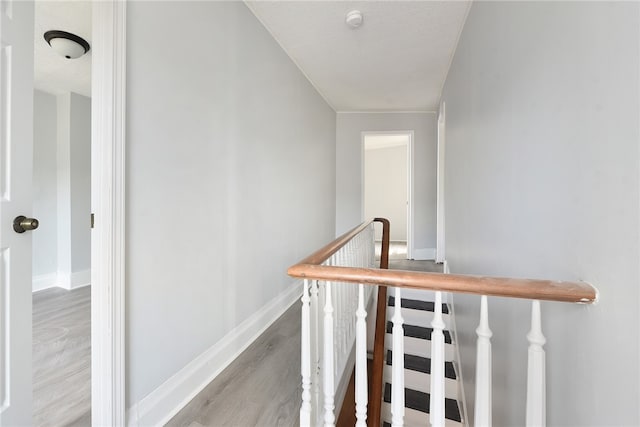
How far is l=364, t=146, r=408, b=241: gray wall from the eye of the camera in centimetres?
699

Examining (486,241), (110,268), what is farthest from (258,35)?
(486,241)

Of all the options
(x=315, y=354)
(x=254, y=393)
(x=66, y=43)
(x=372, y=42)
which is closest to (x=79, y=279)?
(x=66, y=43)

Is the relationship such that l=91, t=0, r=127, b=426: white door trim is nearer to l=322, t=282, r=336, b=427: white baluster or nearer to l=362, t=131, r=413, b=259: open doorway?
l=322, t=282, r=336, b=427: white baluster

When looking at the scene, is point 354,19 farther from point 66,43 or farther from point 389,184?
point 389,184

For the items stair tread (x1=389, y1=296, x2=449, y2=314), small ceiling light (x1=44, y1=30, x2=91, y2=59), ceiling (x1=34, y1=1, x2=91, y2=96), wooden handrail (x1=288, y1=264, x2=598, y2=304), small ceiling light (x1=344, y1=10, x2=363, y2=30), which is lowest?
stair tread (x1=389, y1=296, x2=449, y2=314)

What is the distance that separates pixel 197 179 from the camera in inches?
62.8

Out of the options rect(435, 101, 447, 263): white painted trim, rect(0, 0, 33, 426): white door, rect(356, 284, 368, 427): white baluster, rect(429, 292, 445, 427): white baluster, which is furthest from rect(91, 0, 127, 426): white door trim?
rect(435, 101, 447, 263): white painted trim

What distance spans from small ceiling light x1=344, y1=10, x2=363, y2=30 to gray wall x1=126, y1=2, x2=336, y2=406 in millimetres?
717

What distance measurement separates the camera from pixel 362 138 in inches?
190

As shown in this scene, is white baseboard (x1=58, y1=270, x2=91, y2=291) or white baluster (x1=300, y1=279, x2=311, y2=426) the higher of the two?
white baluster (x1=300, y1=279, x2=311, y2=426)

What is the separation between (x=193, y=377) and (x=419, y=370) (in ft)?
6.70

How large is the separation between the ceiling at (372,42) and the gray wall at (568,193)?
0.96 m

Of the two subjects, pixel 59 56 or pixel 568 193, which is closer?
pixel 568 193

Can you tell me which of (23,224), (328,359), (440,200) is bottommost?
(328,359)
